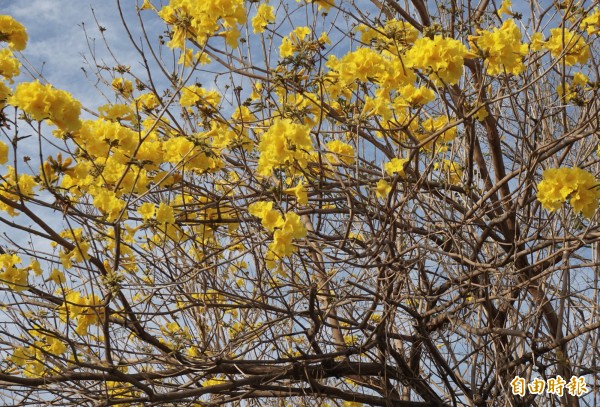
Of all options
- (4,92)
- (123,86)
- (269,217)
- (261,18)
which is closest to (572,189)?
(269,217)

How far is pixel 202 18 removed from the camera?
3.14m

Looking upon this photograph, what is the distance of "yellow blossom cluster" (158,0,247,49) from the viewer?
3.14 meters

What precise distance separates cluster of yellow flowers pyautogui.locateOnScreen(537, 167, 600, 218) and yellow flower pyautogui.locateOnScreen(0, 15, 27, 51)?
7.77 ft

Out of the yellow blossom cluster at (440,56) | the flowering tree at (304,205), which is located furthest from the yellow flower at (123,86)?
the yellow blossom cluster at (440,56)

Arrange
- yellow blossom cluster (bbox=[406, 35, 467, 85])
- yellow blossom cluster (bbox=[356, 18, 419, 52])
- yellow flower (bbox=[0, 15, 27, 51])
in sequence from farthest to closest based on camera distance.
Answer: yellow blossom cluster (bbox=[356, 18, 419, 52]) < yellow flower (bbox=[0, 15, 27, 51]) < yellow blossom cluster (bbox=[406, 35, 467, 85])

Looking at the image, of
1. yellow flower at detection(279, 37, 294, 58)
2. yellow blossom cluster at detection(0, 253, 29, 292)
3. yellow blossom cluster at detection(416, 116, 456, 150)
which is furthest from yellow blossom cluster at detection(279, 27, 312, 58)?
yellow blossom cluster at detection(0, 253, 29, 292)

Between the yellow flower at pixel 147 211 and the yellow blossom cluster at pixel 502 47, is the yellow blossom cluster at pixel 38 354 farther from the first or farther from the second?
the yellow blossom cluster at pixel 502 47

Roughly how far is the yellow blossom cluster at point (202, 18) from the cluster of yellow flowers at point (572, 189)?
159cm

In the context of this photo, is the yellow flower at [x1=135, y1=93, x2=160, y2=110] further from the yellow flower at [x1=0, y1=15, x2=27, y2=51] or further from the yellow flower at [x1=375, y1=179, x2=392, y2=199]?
the yellow flower at [x1=375, y1=179, x2=392, y2=199]

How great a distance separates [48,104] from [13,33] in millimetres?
570

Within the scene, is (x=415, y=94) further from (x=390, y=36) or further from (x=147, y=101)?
(x=147, y=101)

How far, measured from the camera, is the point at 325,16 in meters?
4.46

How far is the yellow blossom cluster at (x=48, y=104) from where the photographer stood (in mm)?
2650

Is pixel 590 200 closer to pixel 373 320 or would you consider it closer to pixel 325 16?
Result: pixel 325 16
